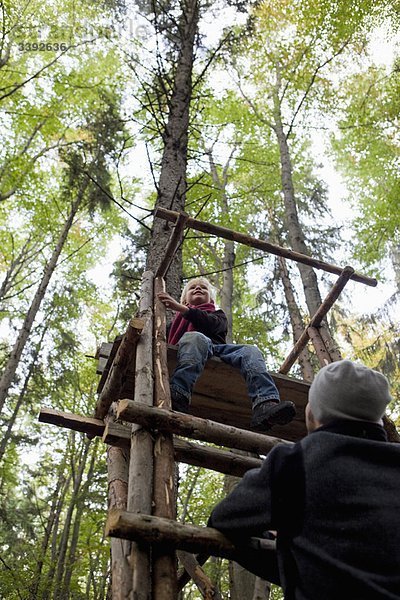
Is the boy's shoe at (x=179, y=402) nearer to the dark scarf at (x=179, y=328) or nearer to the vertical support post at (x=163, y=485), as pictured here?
the vertical support post at (x=163, y=485)

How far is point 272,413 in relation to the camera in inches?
118

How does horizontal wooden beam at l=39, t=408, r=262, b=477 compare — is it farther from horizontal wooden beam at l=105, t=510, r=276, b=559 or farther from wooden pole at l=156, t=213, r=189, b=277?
wooden pole at l=156, t=213, r=189, b=277

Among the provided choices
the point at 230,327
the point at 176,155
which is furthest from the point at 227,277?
the point at 176,155

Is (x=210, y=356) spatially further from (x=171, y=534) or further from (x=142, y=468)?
(x=171, y=534)

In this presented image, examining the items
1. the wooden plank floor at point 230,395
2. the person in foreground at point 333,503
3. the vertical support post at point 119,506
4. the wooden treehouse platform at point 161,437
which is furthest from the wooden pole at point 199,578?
the wooden plank floor at point 230,395

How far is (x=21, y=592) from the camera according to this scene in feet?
28.6

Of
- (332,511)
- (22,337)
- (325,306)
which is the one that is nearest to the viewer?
(332,511)

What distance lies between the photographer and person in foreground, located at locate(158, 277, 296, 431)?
3.05m

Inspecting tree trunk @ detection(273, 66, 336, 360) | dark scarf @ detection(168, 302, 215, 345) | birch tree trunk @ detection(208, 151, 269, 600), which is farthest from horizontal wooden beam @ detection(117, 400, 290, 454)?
tree trunk @ detection(273, 66, 336, 360)

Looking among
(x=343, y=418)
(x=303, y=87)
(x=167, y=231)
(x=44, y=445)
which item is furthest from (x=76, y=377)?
(x=343, y=418)

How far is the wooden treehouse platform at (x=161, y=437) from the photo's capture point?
1.69 metres

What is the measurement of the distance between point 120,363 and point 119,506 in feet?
2.81

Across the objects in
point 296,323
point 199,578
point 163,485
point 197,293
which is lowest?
point 199,578

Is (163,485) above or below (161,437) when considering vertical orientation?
below
